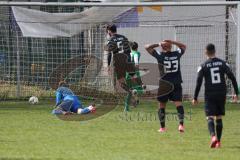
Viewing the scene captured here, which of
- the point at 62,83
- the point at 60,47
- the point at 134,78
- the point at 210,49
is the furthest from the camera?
the point at 60,47

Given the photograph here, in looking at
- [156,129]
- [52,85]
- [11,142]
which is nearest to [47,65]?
[52,85]

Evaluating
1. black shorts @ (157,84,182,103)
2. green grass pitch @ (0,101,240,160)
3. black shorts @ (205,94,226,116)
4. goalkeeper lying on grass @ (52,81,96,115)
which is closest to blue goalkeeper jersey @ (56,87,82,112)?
goalkeeper lying on grass @ (52,81,96,115)

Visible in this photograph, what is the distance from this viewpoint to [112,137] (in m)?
13.2

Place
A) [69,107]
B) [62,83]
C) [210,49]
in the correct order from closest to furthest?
[210,49] → [69,107] → [62,83]

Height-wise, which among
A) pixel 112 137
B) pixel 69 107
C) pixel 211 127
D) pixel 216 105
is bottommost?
pixel 112 137

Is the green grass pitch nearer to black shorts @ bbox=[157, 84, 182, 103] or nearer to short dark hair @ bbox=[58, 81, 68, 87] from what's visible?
black shorts @ bbox=[157, 84, 182, 103]

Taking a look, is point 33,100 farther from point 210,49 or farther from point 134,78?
point 210,49

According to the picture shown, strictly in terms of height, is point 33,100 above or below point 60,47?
below

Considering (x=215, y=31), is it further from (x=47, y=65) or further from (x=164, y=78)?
(x=164, y=78)

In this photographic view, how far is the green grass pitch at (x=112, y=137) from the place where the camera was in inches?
430

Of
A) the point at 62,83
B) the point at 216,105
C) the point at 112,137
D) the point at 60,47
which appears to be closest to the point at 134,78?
the point at 62,83

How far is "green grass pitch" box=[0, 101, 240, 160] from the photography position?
10922 mm

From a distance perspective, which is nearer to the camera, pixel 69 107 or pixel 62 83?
pixel 69 107

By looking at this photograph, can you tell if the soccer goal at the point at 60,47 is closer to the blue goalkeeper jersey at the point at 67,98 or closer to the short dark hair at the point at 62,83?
the short dark hair at the point at 62,83
